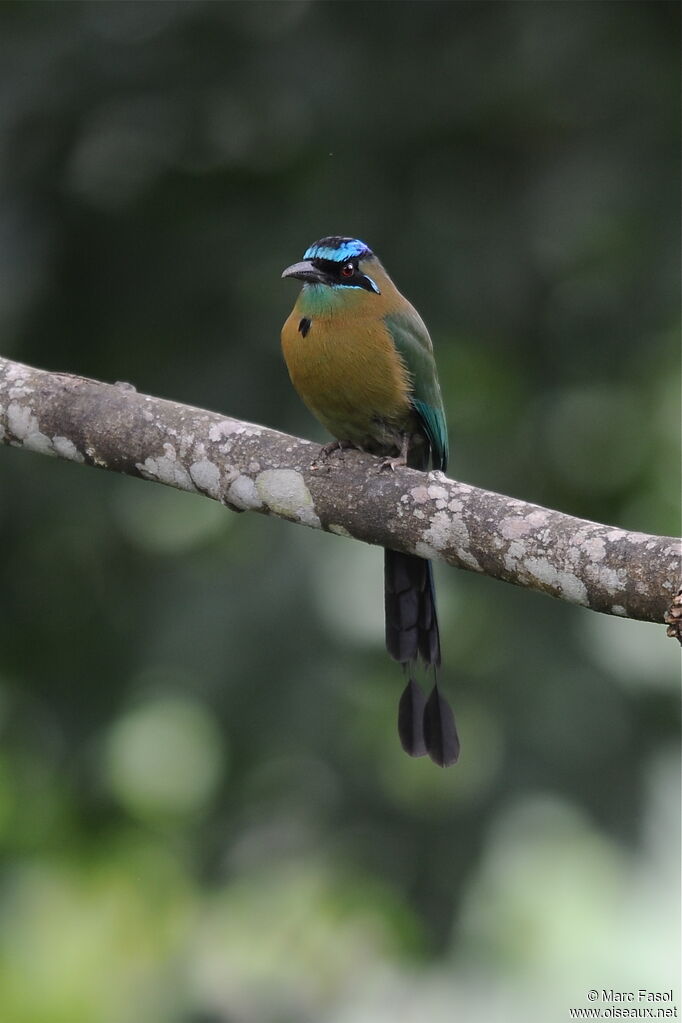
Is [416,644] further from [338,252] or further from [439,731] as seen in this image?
[338,252]

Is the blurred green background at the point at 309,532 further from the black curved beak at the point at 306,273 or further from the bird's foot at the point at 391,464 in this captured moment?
the bird's foot at the point at 391,464

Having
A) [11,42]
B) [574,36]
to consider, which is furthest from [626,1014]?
[11,42]

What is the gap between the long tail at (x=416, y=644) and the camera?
3.40 metres

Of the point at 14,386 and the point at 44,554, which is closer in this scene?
A: the point at 14,386

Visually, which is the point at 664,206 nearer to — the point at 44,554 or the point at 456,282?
the point at 456,282

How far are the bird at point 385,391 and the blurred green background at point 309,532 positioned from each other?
1.10 meters

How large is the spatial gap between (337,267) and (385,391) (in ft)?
1.23

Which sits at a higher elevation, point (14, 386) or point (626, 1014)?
point (14, 386)

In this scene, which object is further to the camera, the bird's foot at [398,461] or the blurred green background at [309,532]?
the blurred green background at [309,532]

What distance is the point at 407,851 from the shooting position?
4.68 metres

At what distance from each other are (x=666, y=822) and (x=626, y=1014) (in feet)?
2.40

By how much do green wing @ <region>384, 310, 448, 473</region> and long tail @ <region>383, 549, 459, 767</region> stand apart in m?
0.37

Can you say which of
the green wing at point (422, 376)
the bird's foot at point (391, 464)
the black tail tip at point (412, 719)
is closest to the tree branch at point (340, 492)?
the bird's foot at point (391, 464)

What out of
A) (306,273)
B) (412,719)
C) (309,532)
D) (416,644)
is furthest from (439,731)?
(309,532)
